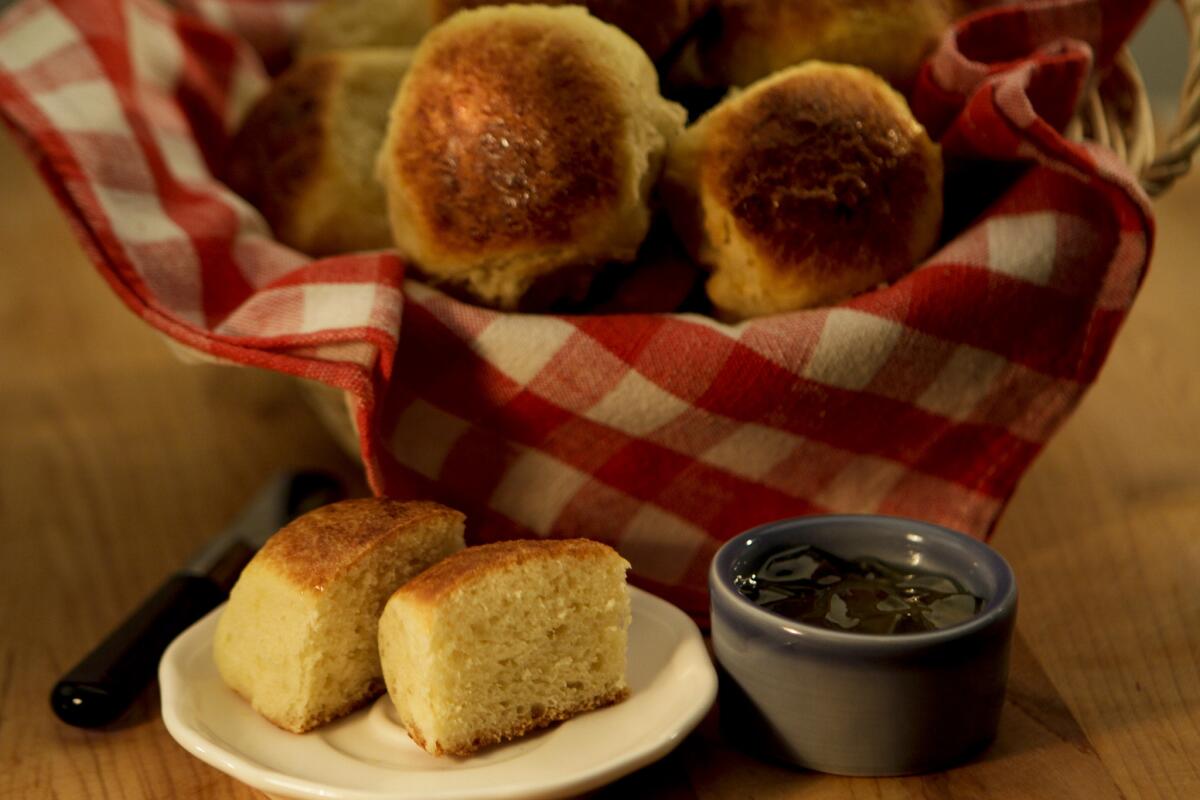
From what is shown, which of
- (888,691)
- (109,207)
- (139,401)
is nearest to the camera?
(888,691)

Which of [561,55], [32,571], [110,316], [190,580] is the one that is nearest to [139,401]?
[110,316]

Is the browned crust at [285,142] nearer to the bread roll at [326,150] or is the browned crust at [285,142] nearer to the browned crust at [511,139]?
the bread roll at [326,150]

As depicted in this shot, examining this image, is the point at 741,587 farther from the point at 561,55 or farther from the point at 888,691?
the point at 561,55

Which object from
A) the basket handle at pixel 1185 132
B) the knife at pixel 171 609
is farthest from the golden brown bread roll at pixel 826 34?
the knife at pixel 171 609

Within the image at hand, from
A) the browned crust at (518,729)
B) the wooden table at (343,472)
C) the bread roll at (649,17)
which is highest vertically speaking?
the bread roll at (649,17)

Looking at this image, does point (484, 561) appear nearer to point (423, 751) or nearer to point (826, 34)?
point (423, 751)

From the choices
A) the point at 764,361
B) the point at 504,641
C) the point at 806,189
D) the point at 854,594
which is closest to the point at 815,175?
the point at 806,189
